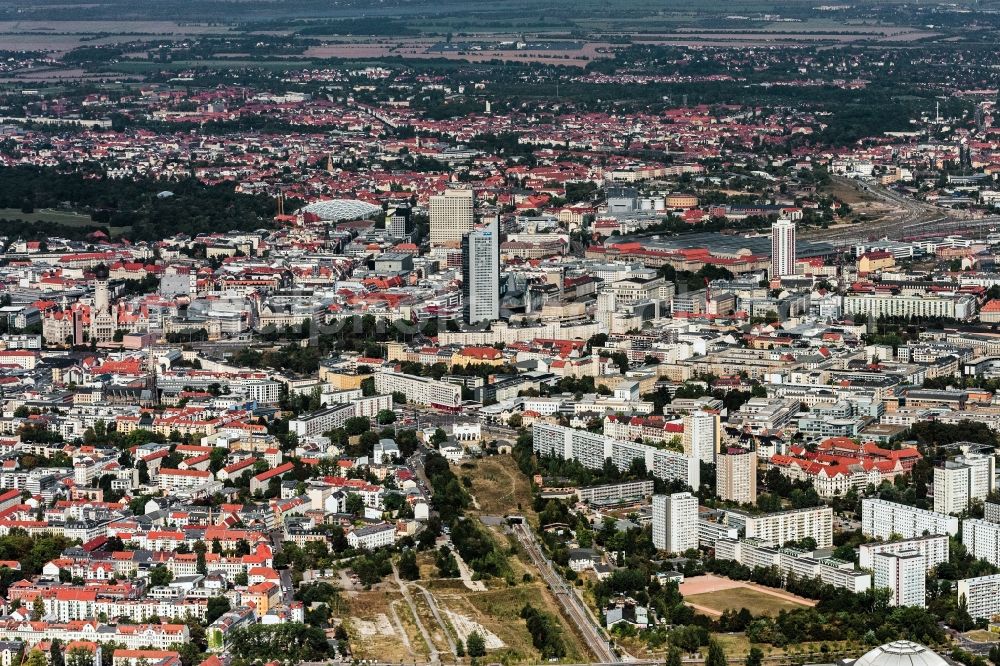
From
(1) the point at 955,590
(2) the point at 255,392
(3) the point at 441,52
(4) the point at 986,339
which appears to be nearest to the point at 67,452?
(2) the point at 255,392

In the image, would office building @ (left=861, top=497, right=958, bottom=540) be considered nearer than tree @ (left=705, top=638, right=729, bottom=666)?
No

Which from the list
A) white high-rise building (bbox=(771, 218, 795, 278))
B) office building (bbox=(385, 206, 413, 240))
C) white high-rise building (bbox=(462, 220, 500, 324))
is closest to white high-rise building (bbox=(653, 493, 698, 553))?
white high-rise building (bbox=(462, 220, 500, 324))

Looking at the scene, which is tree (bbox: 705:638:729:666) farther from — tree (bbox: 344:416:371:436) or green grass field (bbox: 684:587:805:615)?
tree (bbox: 344:416:371:436)

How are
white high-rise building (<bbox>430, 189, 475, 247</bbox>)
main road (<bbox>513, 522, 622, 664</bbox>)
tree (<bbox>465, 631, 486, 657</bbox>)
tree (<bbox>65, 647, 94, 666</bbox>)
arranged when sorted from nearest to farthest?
tree (<bbox>65, 647, 94, 666</bbox>) < tree (<bbox>465, 631, 486, 657</bbox>) < main road (<bbox>513, 522, 622, 664</bbox>) < white high-rise building (<bbox>430, 189, 475, 247</bbox>)

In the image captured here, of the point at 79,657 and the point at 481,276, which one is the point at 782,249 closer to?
the point at 481,276

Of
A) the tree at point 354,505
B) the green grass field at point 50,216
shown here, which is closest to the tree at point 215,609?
the tree at point 354,505

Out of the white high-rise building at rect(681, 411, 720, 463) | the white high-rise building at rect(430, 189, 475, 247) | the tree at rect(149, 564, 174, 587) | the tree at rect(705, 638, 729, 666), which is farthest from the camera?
the white high-rise building at rect(430, 189, 475, 247)
